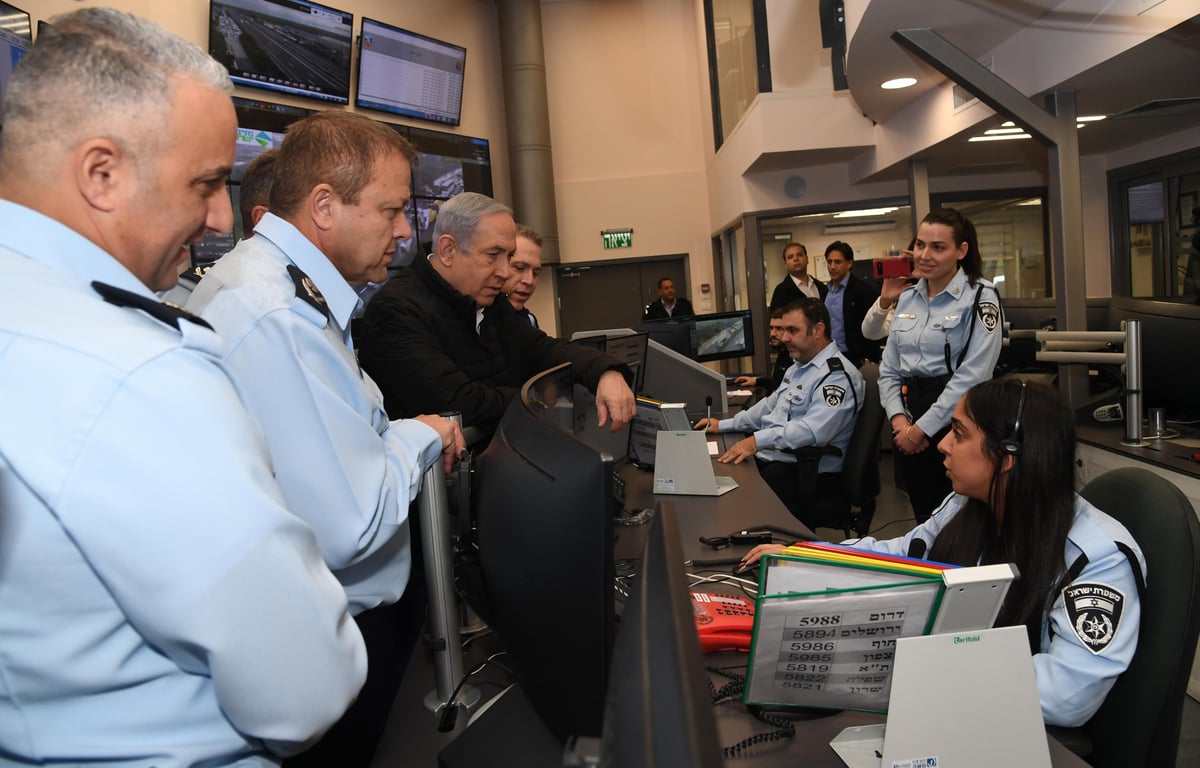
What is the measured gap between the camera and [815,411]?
329cm

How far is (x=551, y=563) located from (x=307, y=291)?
0.55 meters

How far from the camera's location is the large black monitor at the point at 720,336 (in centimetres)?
512

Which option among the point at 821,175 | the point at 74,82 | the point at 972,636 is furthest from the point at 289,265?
the point at 821,175

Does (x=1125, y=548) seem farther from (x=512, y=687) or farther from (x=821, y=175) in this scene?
(x=821, y=175)

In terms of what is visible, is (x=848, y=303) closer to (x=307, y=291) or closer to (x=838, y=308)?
(x=838, y=308)

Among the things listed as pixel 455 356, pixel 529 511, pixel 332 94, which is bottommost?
pixel 529 511

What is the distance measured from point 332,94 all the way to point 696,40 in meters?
4.43

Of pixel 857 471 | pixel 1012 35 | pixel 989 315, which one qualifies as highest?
pixel 1012 35

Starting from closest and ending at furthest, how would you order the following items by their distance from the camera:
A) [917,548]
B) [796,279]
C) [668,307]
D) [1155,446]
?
[917,548] → [1155,446] → [796,279] → [668,307]

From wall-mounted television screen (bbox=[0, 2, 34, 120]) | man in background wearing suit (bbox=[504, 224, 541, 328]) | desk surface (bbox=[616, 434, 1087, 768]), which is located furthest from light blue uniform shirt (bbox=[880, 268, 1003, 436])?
wall-mounted television screen (bbox=[0, 2, 34, 120])

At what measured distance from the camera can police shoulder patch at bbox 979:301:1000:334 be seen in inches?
120

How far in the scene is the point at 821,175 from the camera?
7020 mm

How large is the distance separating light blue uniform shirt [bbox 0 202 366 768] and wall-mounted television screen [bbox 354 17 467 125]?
6.15m

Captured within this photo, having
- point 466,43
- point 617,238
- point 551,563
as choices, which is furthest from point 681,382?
point 466,43
